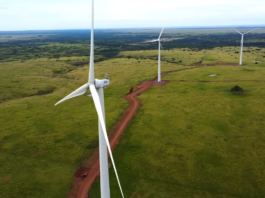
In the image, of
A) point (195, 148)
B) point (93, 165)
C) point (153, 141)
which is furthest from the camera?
point (153, 141)

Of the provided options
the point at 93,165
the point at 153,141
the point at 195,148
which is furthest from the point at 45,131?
the point at 195,148

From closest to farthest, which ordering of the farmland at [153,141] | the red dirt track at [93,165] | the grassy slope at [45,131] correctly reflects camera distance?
the red dirt track at [93,165]
the farmland at [153,141]
the grassy slope at [45,131]

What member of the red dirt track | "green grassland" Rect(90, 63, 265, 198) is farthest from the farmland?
the red dirt track

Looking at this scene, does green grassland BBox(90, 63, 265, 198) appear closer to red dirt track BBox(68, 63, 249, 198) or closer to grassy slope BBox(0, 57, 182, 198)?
red dirt track BBox(68, 63, 249, 198)

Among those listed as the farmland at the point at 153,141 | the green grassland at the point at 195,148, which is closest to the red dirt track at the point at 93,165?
the farmland at the point at 153,141

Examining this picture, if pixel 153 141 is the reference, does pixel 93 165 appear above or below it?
below

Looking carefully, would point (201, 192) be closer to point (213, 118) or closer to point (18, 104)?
point (213, 118)

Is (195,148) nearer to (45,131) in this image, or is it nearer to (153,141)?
(153,141)

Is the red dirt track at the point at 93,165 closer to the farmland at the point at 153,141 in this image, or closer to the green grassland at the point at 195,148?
the farmland at the point at 153,141
